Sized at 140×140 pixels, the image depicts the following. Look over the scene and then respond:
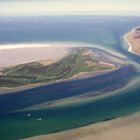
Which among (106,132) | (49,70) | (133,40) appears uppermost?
(133,40)

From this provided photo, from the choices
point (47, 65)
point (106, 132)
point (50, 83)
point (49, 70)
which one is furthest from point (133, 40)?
point (106, 132)

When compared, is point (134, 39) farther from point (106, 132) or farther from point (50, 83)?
point (106, 132)

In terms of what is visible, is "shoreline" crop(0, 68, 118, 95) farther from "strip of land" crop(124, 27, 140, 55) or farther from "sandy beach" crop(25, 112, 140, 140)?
"sandy beach" crop(25, 112, 140, 140)

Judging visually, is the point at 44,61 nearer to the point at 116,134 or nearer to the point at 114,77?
the point at 114,77

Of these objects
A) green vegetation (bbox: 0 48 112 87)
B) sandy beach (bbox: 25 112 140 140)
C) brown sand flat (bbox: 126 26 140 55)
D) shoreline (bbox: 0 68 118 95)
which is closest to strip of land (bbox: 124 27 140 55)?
brown sand flat (bbox: 126 26 140 55)

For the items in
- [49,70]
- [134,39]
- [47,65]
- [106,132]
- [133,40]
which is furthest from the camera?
[134,39]

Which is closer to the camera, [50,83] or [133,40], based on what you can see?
[50,83]
